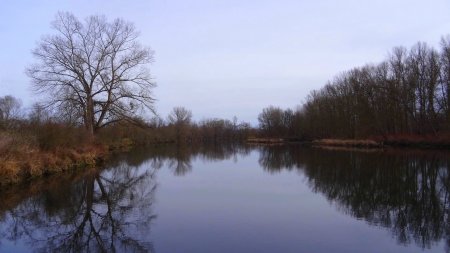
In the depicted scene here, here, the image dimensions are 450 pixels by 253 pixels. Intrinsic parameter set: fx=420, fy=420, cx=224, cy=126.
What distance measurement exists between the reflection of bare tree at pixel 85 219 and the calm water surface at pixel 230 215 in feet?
0.08

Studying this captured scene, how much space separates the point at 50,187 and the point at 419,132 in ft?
141

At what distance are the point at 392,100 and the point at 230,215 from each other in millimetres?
45286

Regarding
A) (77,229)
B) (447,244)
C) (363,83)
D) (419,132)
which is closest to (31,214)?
(77,229)

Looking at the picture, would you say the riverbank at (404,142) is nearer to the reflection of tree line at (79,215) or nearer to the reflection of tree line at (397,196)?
the reflection of tree line at (397,196)

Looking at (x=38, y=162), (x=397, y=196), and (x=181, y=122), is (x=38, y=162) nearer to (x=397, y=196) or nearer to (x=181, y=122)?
(x=397, y=196)

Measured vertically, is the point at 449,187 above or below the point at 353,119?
below

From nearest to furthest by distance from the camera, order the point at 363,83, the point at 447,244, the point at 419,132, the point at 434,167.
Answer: the point at 447,244 → the point at 434,167 → the point at 419,132 → the point at 363,83

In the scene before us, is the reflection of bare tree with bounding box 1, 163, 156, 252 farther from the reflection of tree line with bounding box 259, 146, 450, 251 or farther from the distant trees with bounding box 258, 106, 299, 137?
the distant trees with bounding box 258, 106, 299, 137

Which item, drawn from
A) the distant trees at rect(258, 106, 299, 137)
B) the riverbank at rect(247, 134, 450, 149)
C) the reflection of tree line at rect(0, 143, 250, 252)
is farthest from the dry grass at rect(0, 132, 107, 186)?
the distant trees at rect(258, 106, 299, 137)

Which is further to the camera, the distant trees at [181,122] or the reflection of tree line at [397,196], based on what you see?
the distant trees at [181,122]

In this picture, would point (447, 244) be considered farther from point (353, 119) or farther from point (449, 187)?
point (353, 119)

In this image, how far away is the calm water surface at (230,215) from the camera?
27.3ft

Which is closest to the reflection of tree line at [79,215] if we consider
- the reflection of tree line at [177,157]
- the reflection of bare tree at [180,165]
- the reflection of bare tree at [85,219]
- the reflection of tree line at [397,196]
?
the reflection of bare tree at [85,219]

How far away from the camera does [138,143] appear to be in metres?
77.6
